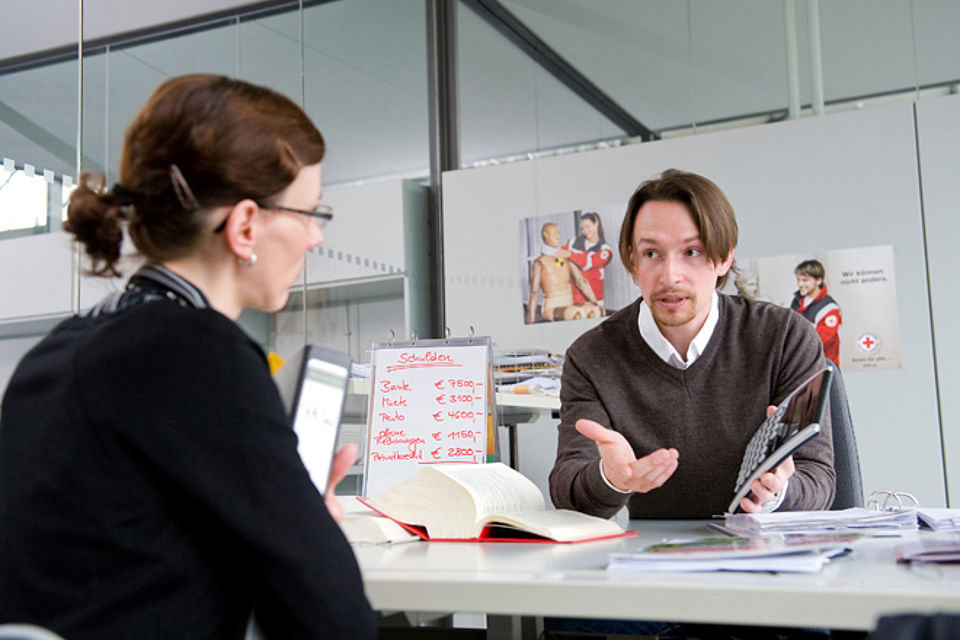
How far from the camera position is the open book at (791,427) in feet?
3.75

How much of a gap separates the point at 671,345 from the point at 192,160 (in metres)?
1.17

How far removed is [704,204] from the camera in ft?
5.95

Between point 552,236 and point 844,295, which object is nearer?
point 844,295

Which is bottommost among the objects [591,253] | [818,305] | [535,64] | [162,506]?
[162,506]

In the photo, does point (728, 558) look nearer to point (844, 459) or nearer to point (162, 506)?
point (162, 506)

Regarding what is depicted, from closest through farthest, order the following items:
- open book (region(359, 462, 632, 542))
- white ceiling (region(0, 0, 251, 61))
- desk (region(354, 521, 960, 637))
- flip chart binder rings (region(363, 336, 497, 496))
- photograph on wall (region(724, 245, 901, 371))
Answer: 1. desk (region(354, 521, 960, 637))
2. open book (region(359, 462, 632, 542))
3. flip chart binder rings (region(363, 336, 497, 496))
4. white ceiling (region(0, 0, 251, 61))
5. photograph on wall (region(724, 245, 901, 371))

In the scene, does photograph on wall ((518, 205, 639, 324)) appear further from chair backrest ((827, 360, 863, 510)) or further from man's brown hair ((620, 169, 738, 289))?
chair backrest ((827, 360, 863, 510))

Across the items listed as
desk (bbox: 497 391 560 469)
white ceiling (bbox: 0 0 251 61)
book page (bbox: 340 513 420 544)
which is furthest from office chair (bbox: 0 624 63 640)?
desk (bbox: 497 391 560 469)

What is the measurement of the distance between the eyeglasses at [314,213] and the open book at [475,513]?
465 mm

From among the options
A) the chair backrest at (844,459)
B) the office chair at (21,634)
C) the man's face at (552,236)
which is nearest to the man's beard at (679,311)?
the chair backrest at (844,459)

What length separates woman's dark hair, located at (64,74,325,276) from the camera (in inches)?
35.6

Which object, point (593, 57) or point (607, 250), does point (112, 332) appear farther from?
point (593, 57)

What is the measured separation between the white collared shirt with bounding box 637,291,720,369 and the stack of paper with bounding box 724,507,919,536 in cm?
54

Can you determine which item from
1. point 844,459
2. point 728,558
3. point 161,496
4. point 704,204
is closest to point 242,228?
point 161,496
